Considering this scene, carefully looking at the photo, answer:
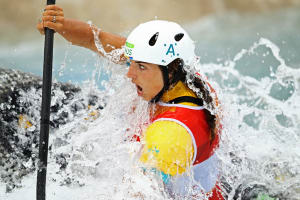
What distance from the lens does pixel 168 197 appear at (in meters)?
2.14

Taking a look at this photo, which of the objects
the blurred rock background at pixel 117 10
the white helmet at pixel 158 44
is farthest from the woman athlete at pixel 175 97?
the blurred rock background at pixel 117 10

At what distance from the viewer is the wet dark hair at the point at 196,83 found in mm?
2217

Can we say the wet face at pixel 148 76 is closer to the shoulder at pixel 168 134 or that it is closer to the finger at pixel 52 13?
the shoulder at pixel 168 134

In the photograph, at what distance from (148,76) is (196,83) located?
0.92 ft

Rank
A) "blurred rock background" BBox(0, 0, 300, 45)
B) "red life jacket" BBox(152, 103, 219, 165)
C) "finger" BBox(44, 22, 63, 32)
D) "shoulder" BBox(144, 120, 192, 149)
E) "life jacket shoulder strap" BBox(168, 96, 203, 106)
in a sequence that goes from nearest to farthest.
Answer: "shoulder" BBox(144, 120, 192, 149) < "red life jacket" BBox(152, 103, 219, 165) < "life jacket shoulder strap" BBox(168, 96, 203, 106) < "finger" BBox(44, 22, 63, 32) < "blurred rock background" BBox(0, 0, 300, 45)

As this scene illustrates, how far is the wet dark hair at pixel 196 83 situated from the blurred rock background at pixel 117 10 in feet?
34.5

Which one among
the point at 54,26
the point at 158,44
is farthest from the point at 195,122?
the point at 54,26

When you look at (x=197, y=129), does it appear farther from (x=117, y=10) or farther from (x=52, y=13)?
(x=117, y=10)

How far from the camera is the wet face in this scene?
2201 mm

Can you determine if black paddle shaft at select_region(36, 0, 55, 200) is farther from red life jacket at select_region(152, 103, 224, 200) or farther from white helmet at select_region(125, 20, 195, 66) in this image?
red life jacket at select_region(152, 103, 224, 200)

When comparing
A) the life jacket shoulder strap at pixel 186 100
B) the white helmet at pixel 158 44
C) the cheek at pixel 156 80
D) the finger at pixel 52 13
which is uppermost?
the finger at pixel 52 13

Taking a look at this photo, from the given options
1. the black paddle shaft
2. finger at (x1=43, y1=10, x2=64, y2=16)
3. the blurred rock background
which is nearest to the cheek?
the black paddle shaft

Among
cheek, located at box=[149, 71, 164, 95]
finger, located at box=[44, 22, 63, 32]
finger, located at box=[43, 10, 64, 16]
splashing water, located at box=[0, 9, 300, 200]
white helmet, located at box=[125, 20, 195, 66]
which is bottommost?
splashing water, located at box=[0, 9, 300, 200]

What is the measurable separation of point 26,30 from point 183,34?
11.5 meters
